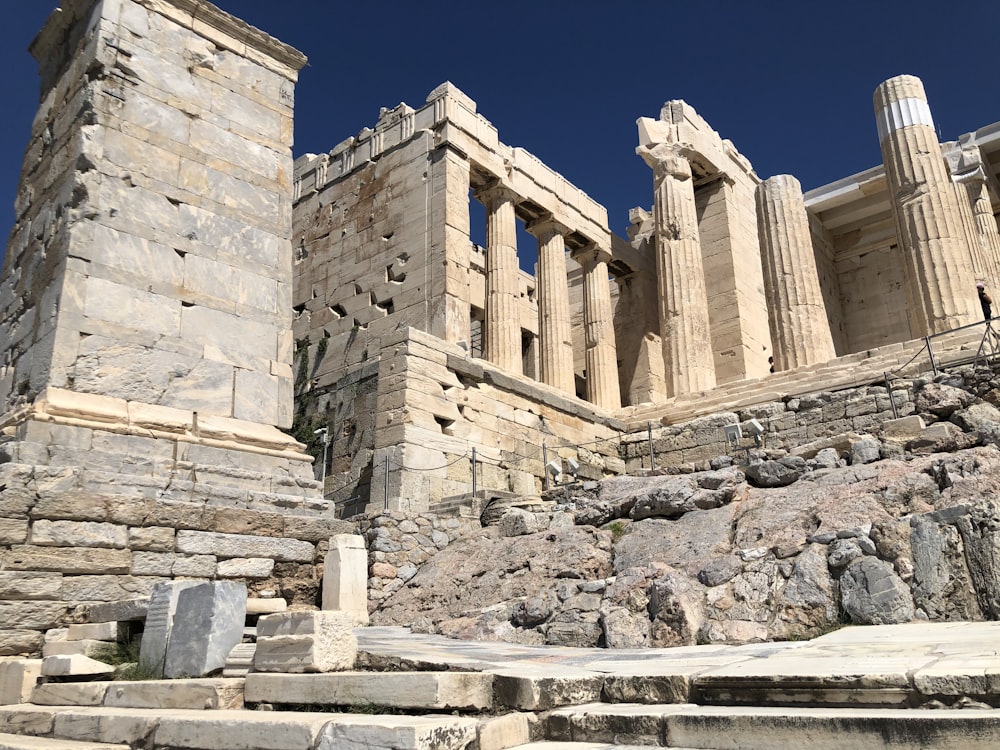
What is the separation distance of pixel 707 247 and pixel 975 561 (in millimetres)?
19936

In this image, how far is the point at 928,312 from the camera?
17.7m

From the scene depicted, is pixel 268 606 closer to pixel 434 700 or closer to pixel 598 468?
pixel 434 700

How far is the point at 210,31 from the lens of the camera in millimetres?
8836

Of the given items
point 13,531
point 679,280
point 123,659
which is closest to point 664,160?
point 679,280

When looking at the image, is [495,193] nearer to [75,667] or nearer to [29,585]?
[29,585]

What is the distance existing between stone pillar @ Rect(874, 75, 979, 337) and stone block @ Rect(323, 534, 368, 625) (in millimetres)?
14236

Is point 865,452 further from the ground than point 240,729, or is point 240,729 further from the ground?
point 865,452

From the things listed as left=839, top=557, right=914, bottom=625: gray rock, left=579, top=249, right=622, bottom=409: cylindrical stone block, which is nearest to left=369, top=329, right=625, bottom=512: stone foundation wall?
left=579, top=249, right=622, bottom=409: cylindrical stone block

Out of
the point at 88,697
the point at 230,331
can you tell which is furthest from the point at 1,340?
the point at 88,697

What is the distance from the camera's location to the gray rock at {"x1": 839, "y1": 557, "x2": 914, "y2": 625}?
17.8 ft

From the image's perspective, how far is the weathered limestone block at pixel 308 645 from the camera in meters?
4.20

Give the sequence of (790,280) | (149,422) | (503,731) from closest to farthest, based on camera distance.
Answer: (503,731) < (149,422) < (790,280)

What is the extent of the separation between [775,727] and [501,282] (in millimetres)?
17456

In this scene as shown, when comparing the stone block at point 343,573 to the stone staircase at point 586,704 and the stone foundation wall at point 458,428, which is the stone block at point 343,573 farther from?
the stone foundation wall at point 458,428
